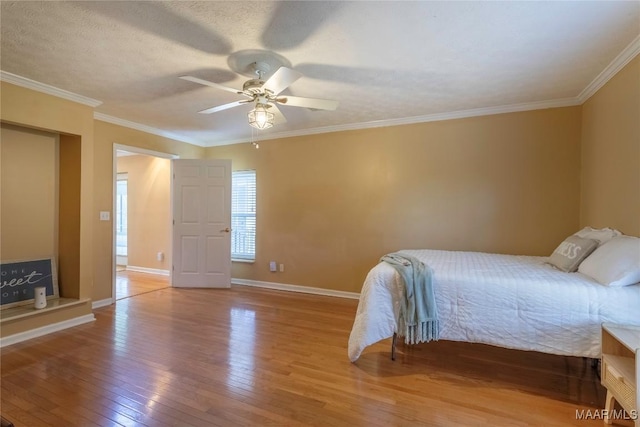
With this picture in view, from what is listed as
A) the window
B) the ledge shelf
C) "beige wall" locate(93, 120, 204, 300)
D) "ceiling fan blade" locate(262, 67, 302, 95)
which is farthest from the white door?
"ceiling fan blade" locate(262, 67, 302, 95)

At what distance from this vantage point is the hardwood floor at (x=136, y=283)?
4570mm

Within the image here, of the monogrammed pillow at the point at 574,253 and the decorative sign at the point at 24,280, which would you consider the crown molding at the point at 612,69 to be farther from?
the decorative sign at the point at 24,280

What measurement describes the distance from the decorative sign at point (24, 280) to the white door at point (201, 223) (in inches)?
64.5

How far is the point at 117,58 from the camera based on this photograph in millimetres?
2432

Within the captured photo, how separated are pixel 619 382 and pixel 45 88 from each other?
4.96 metres

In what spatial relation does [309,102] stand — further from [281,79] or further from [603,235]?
[603,235]

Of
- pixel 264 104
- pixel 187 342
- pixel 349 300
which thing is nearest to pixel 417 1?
pixel 264 104

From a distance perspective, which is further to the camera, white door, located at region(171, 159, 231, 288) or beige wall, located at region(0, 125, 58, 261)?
white door, located at region(171, 159, 231, 288)

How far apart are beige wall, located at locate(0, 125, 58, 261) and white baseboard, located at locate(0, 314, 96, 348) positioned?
795 millimetres

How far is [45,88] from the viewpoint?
2945 millimetres

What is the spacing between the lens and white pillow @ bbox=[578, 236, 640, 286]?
6.22 ft

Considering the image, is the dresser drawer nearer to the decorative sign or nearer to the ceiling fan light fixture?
the ceiling fan light fixture

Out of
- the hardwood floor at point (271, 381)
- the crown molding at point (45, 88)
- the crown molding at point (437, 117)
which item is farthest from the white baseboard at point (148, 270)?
the crown molding at point (45, 88)

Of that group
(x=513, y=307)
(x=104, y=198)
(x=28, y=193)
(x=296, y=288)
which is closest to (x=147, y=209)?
(x=104, y=198)
